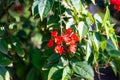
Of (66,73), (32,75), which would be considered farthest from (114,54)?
(32,75)

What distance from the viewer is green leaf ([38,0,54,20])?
1374 mm

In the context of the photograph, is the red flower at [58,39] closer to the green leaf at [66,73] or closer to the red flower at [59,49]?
the red flower at [59,49]

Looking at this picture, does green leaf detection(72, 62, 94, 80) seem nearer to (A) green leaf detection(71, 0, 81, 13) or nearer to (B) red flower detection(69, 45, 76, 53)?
(B) red flower detection(69, 45, 76, 53)

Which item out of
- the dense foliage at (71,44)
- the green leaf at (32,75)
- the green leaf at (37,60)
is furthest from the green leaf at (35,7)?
the green leaf at (32,75)

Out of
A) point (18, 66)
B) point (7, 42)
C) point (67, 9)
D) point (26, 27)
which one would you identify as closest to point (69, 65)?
point (67, 9)

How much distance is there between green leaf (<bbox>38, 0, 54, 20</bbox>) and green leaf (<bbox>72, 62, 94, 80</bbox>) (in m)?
0.29

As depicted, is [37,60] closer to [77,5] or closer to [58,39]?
[58,39]

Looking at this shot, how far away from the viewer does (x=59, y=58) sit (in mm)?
1565

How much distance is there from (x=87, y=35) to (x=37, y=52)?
36 centimetres

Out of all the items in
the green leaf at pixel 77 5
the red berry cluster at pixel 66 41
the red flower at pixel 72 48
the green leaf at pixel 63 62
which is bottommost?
the green leaf at pixel 63 62

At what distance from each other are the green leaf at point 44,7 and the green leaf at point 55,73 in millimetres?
262

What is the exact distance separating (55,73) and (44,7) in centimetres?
30

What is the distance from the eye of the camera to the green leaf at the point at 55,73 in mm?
1512

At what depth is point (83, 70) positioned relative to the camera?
A: 153 cm
